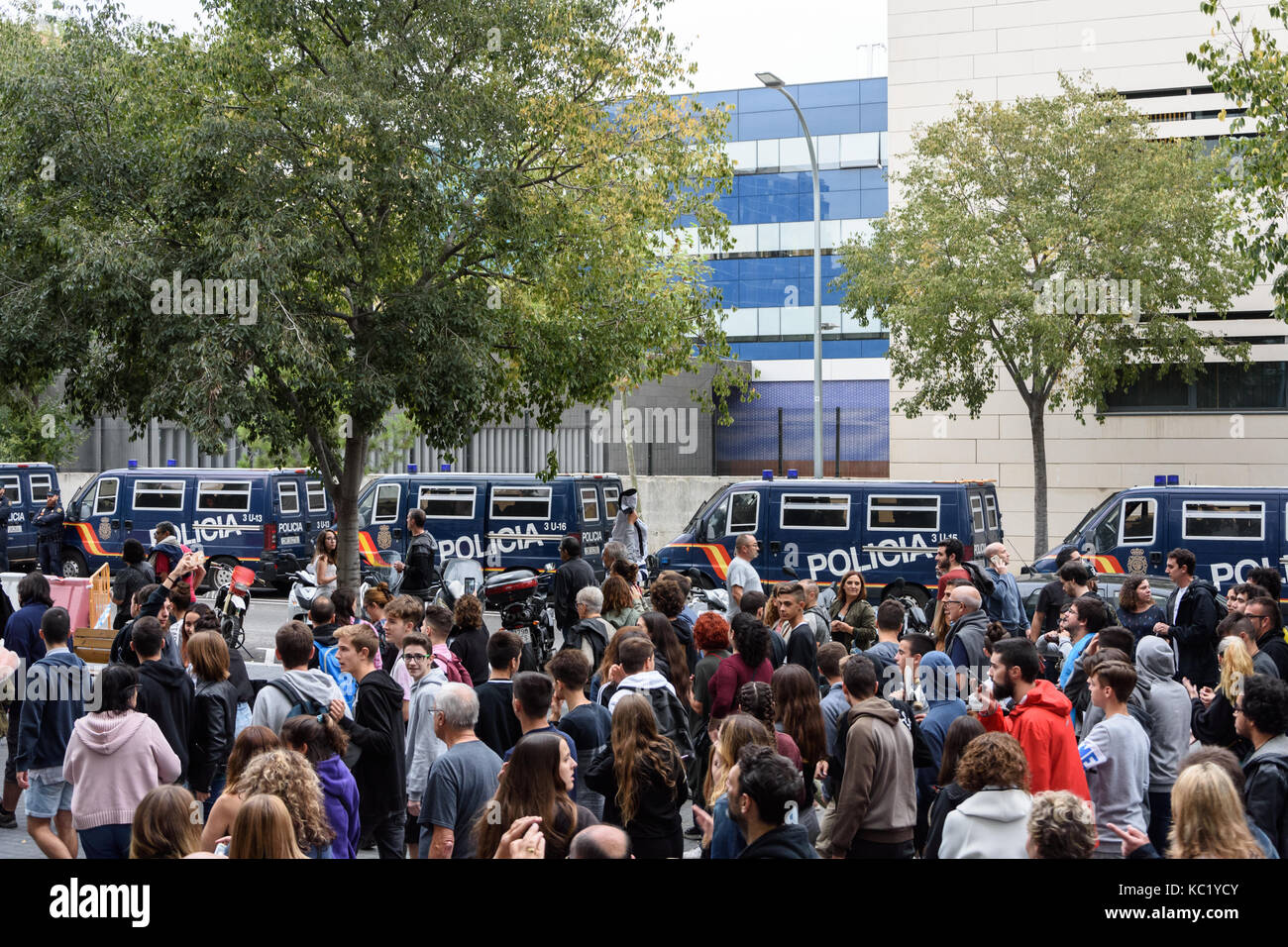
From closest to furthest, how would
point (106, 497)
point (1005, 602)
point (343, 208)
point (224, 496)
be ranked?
point (1005, 602), point (343, 208), point (224, 496), point (106, 497)

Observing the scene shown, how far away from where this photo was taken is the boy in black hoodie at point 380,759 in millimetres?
6367

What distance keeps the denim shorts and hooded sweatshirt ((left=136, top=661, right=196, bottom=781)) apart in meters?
0.73

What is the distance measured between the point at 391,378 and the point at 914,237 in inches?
590

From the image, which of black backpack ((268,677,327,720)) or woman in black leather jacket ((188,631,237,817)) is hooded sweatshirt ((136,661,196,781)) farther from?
black backpack ((268,677,327,720))

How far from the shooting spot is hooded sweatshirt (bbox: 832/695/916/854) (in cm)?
580

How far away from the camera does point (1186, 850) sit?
4375 mm

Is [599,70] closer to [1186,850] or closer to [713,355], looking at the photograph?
[713,355]

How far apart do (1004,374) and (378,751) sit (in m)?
26.6

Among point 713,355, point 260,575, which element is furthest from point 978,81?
point 260,575

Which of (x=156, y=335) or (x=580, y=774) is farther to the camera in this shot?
(x=156, y=335)

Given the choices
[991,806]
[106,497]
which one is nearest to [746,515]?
[106,497]

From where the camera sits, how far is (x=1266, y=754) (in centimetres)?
550

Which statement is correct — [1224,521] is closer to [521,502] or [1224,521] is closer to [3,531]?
[521,502]

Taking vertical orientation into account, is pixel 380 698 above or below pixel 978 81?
below
